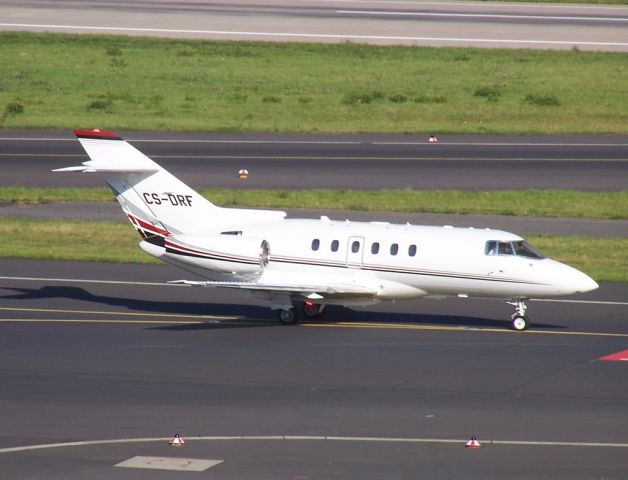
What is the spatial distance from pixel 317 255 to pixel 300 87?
36.1 meters

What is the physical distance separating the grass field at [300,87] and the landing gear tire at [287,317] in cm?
2923

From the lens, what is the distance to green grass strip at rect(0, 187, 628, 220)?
146 feet

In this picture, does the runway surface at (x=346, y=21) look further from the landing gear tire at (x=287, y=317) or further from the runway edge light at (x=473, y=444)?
the runway edge light at (x=473, y=444)

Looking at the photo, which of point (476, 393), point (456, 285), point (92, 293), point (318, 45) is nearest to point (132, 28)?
point (318, 45)

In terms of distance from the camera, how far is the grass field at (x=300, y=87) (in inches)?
2388

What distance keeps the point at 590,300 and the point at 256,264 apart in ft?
31.9

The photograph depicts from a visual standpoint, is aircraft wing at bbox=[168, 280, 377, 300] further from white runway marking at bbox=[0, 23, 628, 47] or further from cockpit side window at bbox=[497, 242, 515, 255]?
white runway marking at bbox=[0, 23, 628, 47]

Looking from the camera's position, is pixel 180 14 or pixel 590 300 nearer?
pixel 590 300

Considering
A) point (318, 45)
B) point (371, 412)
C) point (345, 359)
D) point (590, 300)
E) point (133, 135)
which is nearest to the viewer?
point (371, 412)

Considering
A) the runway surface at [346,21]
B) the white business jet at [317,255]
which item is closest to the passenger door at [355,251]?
the white business jet at [317,255]

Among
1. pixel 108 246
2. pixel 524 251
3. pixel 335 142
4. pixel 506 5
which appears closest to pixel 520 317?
pixel 524 251

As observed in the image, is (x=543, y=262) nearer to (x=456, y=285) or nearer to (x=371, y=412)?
(x=456, y=285)

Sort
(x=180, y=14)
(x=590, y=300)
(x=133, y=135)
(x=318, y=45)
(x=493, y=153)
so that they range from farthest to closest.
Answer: (x=180, y=14), (x=318, y=45), (x=133, y=135), (x=493, y=153), (x=590, y=300)

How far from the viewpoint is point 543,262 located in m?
30.1
